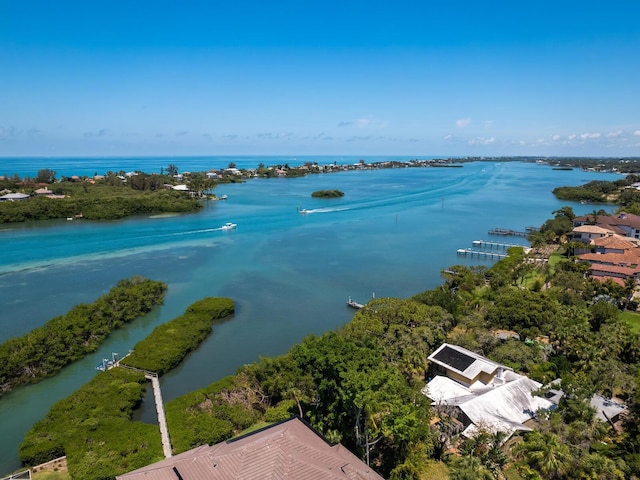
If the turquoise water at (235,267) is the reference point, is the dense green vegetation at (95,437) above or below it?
above

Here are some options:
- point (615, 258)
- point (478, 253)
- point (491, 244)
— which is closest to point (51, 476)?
point (615, 258)

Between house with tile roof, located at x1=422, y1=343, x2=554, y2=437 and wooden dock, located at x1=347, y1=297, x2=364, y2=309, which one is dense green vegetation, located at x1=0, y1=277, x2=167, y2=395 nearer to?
wooden dock, located at x1=347, y1=297, x2=364, y2=309

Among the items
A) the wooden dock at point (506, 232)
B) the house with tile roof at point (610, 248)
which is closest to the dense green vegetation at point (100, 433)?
the house with tile roof at point (610, 248)

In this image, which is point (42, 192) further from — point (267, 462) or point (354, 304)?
point (267, 462)

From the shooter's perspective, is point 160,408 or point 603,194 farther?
point 603,194

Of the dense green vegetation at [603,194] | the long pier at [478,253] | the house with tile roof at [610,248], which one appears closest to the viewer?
the house with tile roof at [610,248]

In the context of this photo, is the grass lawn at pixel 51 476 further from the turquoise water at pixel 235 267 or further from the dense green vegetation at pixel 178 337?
the dense green vegetation at pixel 178 337
